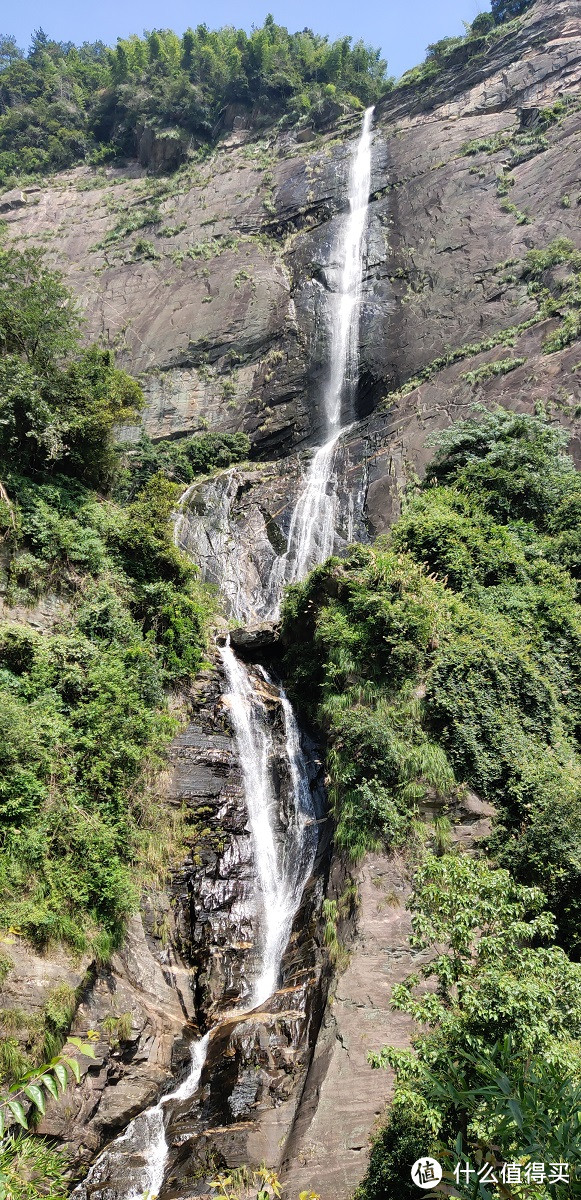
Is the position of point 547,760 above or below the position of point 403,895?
above

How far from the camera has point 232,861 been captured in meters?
11.8

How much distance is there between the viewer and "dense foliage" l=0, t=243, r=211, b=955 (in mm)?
9250

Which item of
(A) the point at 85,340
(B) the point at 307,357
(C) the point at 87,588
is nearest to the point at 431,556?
(C) the point at 87,588

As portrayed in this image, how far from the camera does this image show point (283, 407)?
2819cm

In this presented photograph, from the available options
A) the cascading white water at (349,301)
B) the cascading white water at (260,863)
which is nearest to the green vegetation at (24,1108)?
the cascading white water at (260,863)

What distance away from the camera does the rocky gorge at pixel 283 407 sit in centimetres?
815

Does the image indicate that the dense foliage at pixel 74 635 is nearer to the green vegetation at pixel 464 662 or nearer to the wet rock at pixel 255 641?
the wet rock at pixel 255 641

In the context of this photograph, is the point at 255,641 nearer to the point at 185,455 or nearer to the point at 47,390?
the point at 47,390

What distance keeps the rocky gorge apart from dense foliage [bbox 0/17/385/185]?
2.71 metres

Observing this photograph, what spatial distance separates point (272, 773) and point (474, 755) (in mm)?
4419

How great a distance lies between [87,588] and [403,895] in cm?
796

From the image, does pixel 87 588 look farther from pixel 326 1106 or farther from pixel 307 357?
pixel 307 357

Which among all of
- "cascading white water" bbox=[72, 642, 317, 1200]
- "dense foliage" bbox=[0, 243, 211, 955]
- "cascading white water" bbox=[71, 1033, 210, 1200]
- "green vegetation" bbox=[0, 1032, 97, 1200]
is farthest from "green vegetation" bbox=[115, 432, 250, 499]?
"green vegetation" bbox=[0, 1032, 97, 1200]

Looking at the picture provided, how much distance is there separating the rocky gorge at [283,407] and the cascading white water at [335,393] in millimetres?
286
